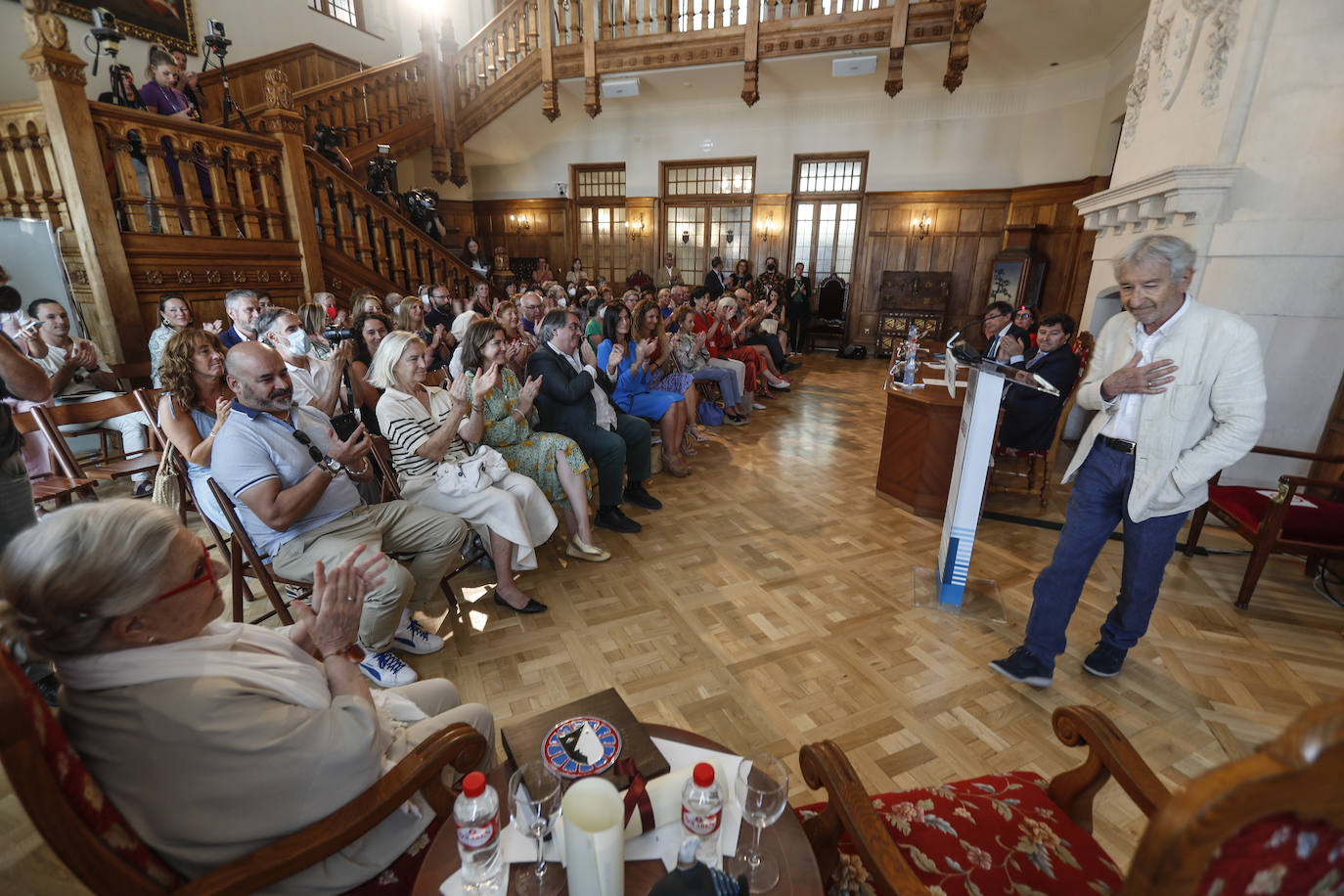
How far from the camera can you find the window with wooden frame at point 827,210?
1010 centimetres

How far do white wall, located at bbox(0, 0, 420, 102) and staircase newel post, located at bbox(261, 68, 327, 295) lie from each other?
2.49 metres

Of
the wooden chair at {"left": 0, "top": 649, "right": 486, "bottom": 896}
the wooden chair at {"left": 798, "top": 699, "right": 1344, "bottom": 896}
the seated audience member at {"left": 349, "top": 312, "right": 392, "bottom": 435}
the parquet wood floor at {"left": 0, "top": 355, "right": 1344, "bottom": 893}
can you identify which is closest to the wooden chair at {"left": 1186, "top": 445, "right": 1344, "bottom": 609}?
the parquet wood floor at {"left": 0, "top": 355, "right": 1344, "bottom": 893}

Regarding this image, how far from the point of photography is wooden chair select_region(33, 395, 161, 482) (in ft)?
8.75

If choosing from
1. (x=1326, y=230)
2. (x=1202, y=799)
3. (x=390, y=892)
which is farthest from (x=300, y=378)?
(x=1326, y=230)

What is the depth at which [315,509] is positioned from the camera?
2.12 m

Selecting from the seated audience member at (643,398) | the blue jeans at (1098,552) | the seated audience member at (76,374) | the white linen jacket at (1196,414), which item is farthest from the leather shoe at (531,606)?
the seated audience member at (76,374)

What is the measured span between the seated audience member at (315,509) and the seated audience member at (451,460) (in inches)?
7.3

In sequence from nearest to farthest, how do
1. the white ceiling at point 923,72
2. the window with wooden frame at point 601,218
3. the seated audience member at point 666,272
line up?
the white ceiling at point 923,72
the seated audience member at point 666,272
the window with wooden frame at point 601,218

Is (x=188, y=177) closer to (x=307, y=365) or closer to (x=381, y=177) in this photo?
(x=307, y=365)

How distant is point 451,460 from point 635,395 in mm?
1926

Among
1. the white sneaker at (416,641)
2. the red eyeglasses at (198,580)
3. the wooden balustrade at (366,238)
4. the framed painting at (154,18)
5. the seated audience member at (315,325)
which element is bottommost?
the white sneaker at (416,641)

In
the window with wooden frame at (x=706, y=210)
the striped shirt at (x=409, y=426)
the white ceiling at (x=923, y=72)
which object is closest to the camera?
the striped shirt at (x=409, y=426)

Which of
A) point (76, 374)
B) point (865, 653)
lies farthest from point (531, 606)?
point (76, 374)

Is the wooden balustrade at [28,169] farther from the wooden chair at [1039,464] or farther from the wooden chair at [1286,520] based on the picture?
the wooden chair at [1286,520]
